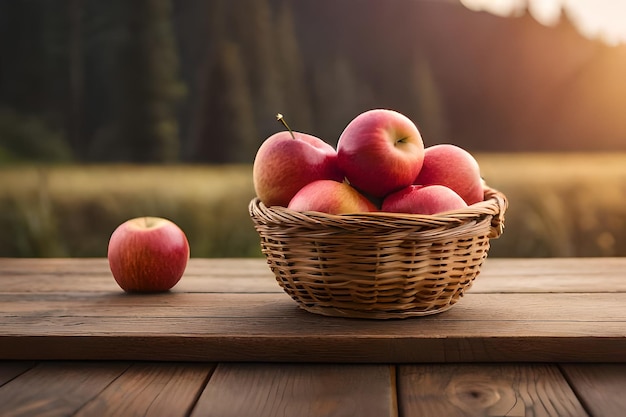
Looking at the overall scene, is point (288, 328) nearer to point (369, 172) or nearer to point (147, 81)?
point (369, 172)

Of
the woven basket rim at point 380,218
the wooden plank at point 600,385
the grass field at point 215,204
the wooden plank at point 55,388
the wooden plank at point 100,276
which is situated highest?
the woven basket rim at point 380,218

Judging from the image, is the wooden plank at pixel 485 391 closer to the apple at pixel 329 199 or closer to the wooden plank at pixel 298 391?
the wooden plank at pixel 298 391

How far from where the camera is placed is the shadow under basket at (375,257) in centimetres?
87

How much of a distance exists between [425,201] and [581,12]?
63.8 inches

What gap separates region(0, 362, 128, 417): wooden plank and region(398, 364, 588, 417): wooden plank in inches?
11.5

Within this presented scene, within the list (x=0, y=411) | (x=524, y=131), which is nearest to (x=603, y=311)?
(x=0, y=411)

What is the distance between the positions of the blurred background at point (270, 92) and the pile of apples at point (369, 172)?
127 centimetres

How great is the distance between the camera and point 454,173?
1.00m

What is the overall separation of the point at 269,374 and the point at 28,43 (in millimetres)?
1985

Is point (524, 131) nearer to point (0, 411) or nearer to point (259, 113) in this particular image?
point (259, 113)

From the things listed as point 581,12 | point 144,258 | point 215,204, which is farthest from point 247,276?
point 581,12

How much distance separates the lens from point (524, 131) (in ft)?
7.66

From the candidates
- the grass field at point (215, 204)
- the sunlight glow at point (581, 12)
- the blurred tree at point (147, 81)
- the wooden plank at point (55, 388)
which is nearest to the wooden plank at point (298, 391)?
the wooden plank at point (55, 388)

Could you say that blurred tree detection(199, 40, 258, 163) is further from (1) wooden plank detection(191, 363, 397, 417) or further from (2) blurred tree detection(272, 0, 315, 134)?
(1) wooden plank detection(191, 363, 397, 417)
